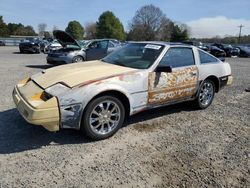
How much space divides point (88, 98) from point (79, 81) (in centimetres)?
31

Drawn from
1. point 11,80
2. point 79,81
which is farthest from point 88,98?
point 11,80

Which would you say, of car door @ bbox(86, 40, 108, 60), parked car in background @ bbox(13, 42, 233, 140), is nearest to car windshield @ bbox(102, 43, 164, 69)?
parked car in background @ bbox(13, 42, 233, 140)

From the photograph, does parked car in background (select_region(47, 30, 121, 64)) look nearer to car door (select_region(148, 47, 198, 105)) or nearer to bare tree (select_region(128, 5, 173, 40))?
car door (select_region(148, 47, 198, 105))

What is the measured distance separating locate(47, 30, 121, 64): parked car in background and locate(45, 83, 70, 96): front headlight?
772cm

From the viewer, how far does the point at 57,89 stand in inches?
149

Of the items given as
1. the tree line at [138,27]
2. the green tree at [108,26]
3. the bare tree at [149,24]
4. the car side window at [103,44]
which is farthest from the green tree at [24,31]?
the car side window at [103,44]

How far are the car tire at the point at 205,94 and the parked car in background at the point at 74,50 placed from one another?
7.10m

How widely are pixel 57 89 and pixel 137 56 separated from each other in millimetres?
1793

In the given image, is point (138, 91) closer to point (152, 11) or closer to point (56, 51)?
point (56, 51)

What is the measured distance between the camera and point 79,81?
12.7 feet

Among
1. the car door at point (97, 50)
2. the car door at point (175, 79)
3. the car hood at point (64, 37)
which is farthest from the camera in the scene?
the car door at point (97, 50)

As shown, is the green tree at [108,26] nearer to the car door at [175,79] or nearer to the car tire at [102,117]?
the car door at [175,79]

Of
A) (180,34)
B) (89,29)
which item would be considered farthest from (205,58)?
(89,29)

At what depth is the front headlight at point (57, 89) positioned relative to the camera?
145 inches
